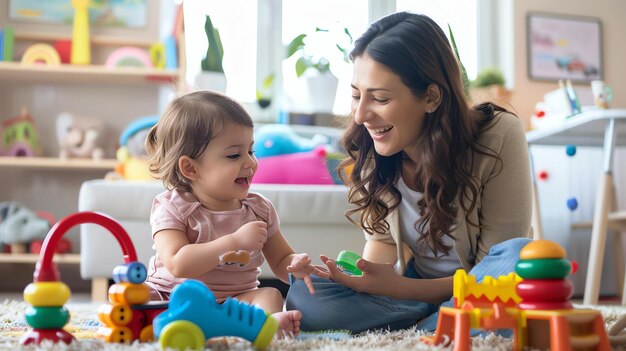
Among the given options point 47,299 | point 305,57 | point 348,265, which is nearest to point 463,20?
point 305,57

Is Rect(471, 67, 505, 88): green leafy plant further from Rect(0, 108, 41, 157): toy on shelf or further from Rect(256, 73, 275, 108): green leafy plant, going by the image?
Rect(0, 108, 41, 157): toy on shelf

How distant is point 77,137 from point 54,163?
0.17 m

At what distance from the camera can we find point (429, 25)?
125 centimetres

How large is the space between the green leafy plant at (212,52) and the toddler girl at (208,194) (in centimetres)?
192

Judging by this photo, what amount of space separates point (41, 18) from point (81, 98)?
0.40 metres

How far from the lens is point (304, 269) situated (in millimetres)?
1122

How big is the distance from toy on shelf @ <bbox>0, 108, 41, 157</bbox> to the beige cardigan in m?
2.28

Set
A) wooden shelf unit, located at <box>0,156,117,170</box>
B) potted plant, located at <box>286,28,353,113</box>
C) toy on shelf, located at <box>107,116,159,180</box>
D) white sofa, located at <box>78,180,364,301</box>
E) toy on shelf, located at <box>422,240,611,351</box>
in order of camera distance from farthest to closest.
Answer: potted plant, located at <box>286,28,353,113</box>
wooden shelf unit, located at <box>0,156,117,170</box>
toy on shelf, located at <box>107,116,159,180</box>
white sofa, located at <box>78,180,364,301</box>
toy on shelf, located at <box>422,240,611,351</box>

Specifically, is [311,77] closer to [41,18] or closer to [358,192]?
[41,18]

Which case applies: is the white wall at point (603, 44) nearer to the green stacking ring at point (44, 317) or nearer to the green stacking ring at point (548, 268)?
the green stacking ring at point (548, 268)

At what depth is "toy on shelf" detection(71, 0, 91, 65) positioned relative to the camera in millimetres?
3010

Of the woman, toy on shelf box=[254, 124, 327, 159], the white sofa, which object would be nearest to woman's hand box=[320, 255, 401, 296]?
the woman

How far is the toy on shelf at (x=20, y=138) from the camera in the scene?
296cm

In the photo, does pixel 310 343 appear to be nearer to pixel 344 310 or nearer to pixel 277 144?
pixel 344 310
